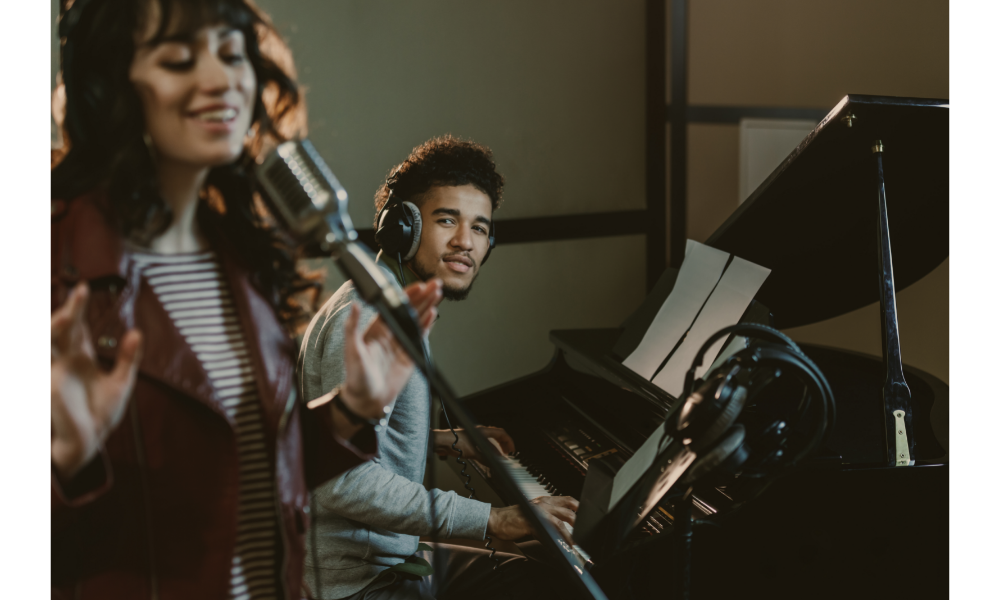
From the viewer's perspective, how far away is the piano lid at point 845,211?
121cm

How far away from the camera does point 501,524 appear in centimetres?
127

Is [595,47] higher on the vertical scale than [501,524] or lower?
higher

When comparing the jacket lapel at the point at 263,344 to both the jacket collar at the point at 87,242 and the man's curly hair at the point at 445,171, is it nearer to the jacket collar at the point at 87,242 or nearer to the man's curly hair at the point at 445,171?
the jacket collar at the point at 87,242

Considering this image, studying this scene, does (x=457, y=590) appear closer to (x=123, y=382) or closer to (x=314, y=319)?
(x=314, y=319)

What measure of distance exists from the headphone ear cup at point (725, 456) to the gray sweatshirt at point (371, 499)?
1.57 feet

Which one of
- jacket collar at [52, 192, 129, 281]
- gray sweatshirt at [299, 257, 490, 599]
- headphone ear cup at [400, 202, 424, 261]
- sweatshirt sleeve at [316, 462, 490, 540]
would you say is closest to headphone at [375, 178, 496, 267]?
headphone ear cup at [400, 202, 424, 261]

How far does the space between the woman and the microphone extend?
0.19ft

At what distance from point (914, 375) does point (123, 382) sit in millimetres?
1837

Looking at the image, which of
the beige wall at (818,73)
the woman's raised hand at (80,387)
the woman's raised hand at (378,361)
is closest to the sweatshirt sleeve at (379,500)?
the woman's raised hand at (378,361)

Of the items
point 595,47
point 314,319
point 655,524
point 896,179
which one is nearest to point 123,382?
point 314,319

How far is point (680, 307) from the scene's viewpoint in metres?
1.50

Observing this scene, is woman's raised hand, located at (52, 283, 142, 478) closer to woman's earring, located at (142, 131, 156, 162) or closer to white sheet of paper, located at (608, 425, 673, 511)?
woman's earring, located at (142, 131, 156, 162)

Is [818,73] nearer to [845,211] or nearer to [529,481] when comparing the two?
[845,211]

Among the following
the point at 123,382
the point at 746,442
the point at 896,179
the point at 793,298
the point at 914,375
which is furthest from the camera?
the point at 793,298
